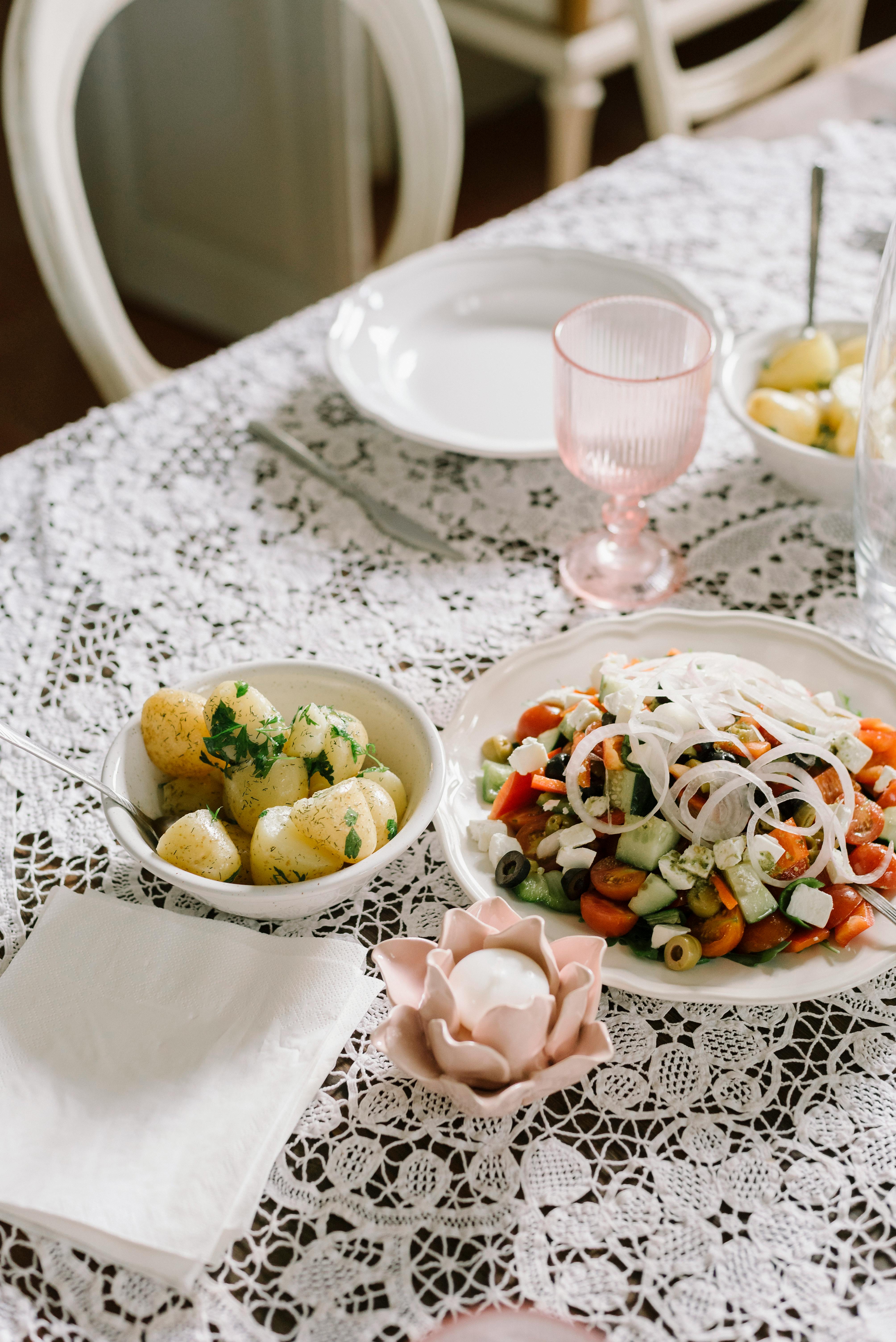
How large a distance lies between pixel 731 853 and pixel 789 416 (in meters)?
0.49

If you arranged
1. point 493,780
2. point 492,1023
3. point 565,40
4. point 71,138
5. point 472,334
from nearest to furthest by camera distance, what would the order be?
point 492,1023 → point 493,780 → point 472,334 → point 71,138 → point 565,40

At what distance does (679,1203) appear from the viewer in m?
0.60

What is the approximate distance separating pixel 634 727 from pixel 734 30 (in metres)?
4.14

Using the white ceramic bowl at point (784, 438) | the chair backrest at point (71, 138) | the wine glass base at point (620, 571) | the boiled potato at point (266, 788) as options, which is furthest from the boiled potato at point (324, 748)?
the chair backrest at point (71, 138)

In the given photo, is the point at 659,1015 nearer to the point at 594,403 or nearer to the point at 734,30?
the point at 594,403

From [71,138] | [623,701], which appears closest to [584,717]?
[623,701]

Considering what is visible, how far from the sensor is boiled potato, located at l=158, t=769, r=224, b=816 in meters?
0.74

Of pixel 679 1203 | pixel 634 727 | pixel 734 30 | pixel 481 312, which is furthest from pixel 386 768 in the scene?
pixel 734 30

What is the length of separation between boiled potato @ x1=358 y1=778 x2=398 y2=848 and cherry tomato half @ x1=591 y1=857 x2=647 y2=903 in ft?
0.40

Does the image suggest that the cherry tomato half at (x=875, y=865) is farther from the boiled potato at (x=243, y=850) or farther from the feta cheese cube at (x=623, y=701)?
the boiled potato at (x=243, y=850)

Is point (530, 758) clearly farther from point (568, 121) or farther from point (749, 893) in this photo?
point (568, 121)

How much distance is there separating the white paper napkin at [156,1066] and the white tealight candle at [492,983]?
0.32 feet

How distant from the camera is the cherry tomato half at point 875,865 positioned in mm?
686

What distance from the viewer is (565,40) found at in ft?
8.81
